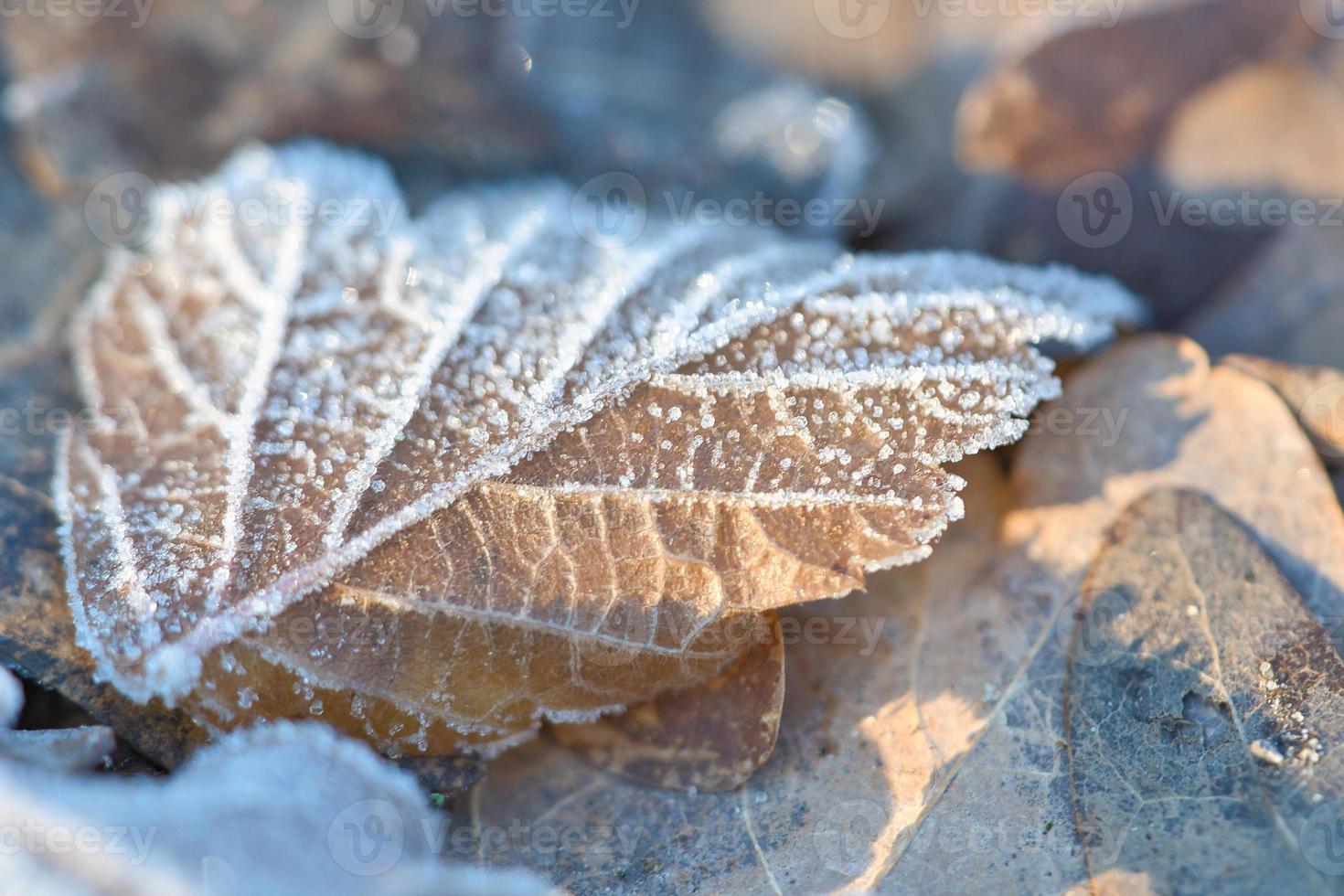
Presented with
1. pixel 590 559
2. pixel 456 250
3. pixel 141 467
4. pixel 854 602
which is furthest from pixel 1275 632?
pixel 141 467

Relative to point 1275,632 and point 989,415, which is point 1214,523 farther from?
point 989,415

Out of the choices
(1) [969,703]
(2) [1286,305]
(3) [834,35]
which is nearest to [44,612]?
(1) [969,703]

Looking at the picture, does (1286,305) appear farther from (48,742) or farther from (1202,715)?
(48,742)

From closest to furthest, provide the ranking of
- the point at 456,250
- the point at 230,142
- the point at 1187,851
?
the point at 1187,851, the point at 456,250, the point at 230,142

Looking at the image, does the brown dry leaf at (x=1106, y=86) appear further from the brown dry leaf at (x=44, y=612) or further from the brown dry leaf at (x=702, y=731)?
the brown dry leaf at (x=44, y=612)

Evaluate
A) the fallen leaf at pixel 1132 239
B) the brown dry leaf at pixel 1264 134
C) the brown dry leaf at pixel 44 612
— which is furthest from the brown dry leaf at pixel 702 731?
the brown dry leaf at pixel 1264 134
